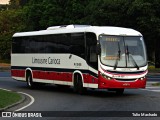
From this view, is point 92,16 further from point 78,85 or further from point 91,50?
point 91,50

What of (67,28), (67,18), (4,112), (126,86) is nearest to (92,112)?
(4,112)

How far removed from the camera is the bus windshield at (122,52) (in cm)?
2089

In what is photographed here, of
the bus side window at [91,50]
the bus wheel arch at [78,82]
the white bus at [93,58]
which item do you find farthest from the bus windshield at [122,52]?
the bus wheel arch at [78,82]

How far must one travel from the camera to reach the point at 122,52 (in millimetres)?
21109

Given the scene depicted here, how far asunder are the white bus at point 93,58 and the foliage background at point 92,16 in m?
21.2

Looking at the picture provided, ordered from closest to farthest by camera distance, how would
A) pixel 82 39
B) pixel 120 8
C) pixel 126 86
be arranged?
pixel 126 86, pixel 82 39, pixel 120 8

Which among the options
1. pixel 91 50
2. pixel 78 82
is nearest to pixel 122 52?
pixel 91 50

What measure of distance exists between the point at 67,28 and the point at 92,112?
9.65 metres

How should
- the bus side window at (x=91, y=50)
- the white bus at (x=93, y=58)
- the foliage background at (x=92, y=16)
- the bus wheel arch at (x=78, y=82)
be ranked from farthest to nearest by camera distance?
the foliage background at (x=92, y=16), the bus wheel arch at (x=78, y=82), the bus side window at (x=91, y=50), the white bus at (x=93, y=58)

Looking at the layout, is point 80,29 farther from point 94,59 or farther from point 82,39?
point 94,59

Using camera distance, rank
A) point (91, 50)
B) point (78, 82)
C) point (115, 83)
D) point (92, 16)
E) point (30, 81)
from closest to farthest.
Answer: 1. point (115, 83)
2. point (91, 50)
3. point (78, 82)
4. point (30, 81)
5. point (92, 16)

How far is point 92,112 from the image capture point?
1500 cm

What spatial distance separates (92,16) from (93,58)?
91.6 feet

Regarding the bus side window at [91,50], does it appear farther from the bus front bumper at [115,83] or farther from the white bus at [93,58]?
the bus front bumper at [115,83]
